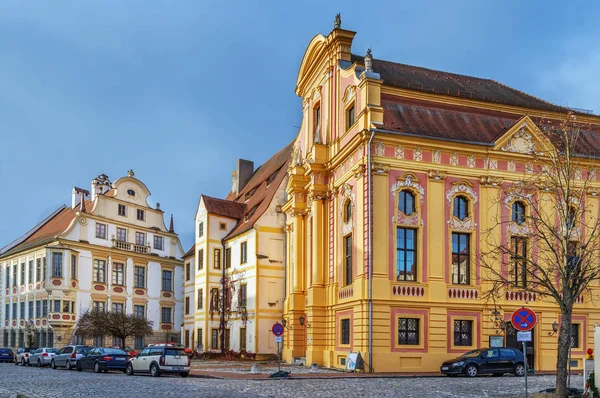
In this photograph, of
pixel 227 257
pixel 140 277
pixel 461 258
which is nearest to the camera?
pixel 461 258

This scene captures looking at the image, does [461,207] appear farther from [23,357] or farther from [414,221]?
[23,357]

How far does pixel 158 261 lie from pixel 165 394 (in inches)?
1895

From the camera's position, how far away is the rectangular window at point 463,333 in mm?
36125

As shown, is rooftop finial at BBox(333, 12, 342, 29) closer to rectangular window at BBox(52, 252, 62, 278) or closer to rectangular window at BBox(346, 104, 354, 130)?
rectangular window at BBox(346, 104, 354, 130)

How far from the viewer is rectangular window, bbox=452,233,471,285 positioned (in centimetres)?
3688

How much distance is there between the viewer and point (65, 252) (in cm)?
5994

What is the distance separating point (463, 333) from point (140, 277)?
37.8 m

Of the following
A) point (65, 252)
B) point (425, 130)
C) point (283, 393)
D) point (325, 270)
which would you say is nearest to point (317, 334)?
point (325, 270)

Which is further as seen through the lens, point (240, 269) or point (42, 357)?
point (240, 269)

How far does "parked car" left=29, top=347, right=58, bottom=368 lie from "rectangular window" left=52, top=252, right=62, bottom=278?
13698 mm

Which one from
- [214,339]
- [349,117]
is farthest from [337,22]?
[214,339]

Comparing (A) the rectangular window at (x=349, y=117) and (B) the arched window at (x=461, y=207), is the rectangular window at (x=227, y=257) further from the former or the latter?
(B) the arched window at (x=461, y=207)

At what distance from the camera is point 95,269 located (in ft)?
205

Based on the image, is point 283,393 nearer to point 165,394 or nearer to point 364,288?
point 165,394
